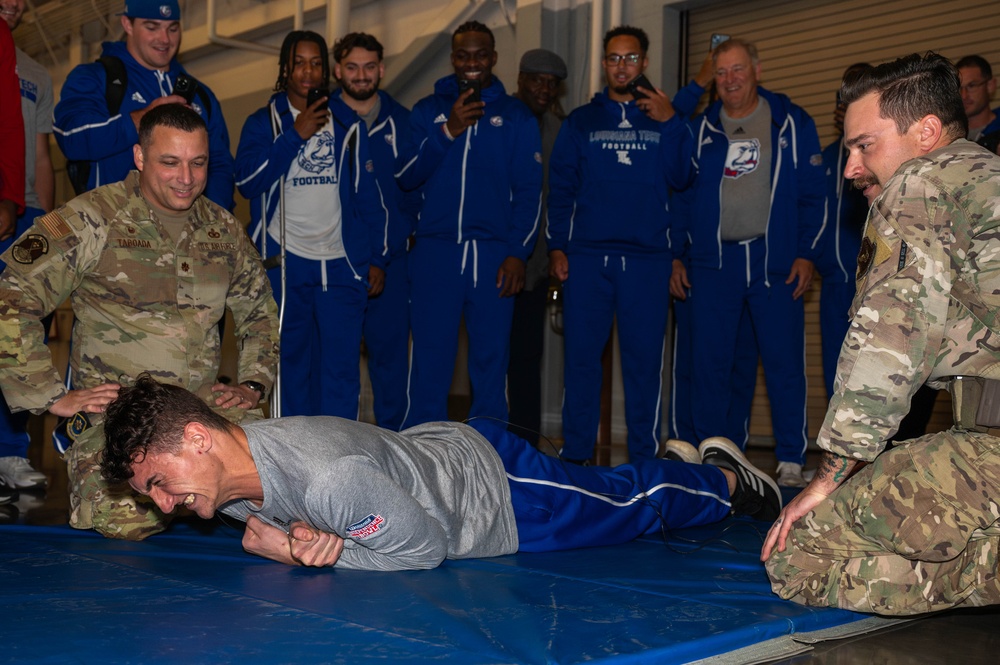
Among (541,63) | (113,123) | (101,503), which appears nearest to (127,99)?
(113,123)

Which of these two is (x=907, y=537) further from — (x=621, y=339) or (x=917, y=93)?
(x=621, y=339)

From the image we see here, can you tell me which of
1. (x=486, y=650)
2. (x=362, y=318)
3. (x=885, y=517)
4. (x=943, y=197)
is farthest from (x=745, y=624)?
(x=362, y=318)

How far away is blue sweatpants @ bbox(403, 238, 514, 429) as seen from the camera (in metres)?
4.58

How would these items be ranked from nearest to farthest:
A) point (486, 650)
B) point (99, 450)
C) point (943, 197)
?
1. point (486, 650)
2. point (943, 197)
3. point (99, 450)

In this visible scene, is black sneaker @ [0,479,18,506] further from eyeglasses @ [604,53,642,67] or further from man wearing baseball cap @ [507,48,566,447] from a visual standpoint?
eyeglasses @ [604,53,642,67]

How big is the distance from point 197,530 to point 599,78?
4.39 m

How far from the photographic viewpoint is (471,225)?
4.63 metres

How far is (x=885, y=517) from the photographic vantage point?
210cm

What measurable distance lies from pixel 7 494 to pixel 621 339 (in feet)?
8.62

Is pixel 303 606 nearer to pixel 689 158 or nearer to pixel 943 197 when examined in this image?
pixel 943 197

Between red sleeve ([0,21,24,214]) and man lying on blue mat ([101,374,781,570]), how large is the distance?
6.84 feet

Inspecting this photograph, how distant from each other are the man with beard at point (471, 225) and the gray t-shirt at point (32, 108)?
1.63 meters

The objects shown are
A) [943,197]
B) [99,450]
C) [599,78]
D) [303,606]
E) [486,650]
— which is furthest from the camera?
[599,78]

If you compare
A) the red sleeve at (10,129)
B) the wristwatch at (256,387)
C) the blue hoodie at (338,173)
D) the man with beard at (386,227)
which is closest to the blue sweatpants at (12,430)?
the red sleeve at (10,129)
